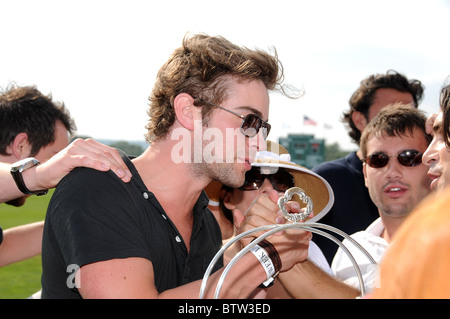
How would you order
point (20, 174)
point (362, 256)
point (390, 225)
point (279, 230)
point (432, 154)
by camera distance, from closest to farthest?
point (279, 230) < point (20, 174) < point (432, 154) < point (362, 256) < point (390, 225)

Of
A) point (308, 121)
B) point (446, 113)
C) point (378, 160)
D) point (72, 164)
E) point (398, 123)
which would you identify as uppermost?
point (446, 113)

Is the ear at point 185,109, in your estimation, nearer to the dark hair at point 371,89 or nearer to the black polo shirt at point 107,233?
the black polo shirt at point 107,233

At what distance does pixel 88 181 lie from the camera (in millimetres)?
2018

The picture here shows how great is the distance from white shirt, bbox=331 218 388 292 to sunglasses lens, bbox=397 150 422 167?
52 cm

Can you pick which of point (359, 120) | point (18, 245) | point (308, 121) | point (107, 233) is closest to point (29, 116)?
point (18, 245)

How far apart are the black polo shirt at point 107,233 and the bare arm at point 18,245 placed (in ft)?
4.93

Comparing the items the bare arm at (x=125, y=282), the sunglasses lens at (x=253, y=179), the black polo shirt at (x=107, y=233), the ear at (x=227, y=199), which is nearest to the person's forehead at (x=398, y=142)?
the sunglasses lens at (x=253, y=179)

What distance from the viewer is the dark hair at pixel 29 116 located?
3.65 meters

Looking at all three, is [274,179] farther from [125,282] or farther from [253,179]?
[125,282]

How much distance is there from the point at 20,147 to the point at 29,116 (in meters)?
0.29

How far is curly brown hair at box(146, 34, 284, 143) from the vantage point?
2627 millimetres

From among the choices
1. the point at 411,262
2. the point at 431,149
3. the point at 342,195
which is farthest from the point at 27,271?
the point at 411,262

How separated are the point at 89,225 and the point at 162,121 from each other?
37.7 inches

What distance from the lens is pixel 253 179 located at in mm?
3246
